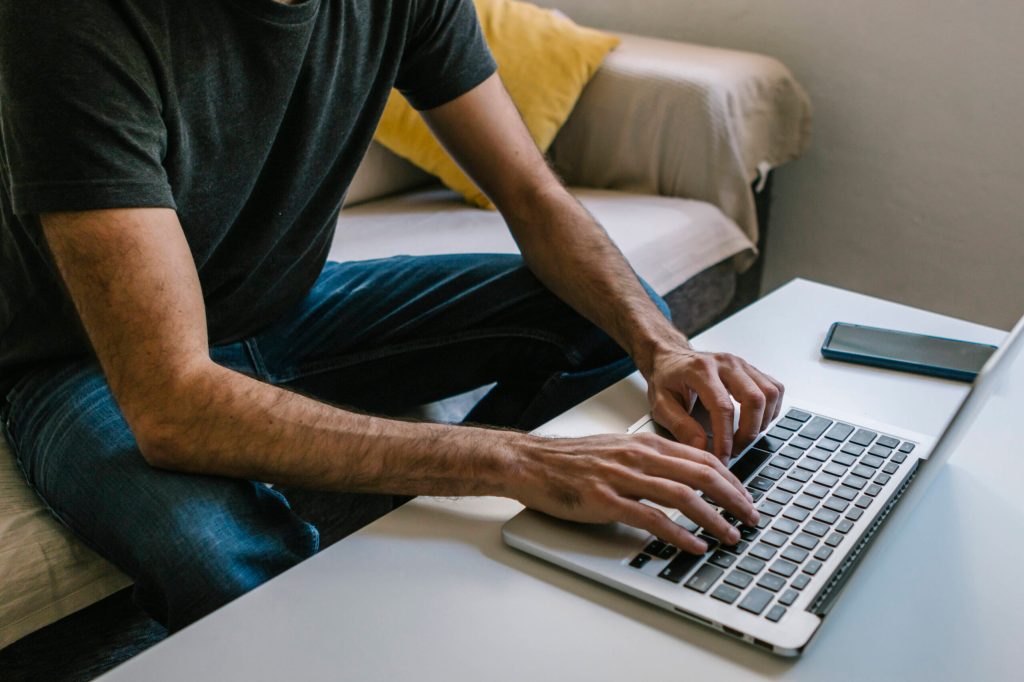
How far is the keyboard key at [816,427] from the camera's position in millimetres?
912

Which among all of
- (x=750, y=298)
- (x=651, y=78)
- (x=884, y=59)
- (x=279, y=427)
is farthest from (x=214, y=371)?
(x=884, y=59)

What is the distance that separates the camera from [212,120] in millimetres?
1006

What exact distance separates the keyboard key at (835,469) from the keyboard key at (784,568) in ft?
0.50

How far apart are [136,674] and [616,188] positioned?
1.60 metres

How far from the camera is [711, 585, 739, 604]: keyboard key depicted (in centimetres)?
68

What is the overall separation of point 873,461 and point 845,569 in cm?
18

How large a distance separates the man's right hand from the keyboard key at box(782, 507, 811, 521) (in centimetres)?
3

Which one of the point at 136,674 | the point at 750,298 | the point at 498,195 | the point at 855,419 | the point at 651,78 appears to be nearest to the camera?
the point at 136,674

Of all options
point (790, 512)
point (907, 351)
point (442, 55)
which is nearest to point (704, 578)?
point (790, 512)

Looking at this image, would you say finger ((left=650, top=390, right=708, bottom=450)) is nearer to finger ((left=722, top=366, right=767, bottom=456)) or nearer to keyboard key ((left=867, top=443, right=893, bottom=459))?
finger ((left=722, top=366, right=767, bottom=456))

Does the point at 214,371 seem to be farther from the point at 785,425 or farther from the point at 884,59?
the point at 884,59

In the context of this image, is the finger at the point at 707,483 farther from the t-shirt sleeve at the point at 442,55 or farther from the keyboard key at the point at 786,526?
the t-shirt sleeve at the point at 442,55

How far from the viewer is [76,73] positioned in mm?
828

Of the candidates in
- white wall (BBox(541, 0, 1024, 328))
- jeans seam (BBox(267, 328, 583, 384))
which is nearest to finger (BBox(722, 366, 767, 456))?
jeans seam (BBox(267, 328, 583, 384))
